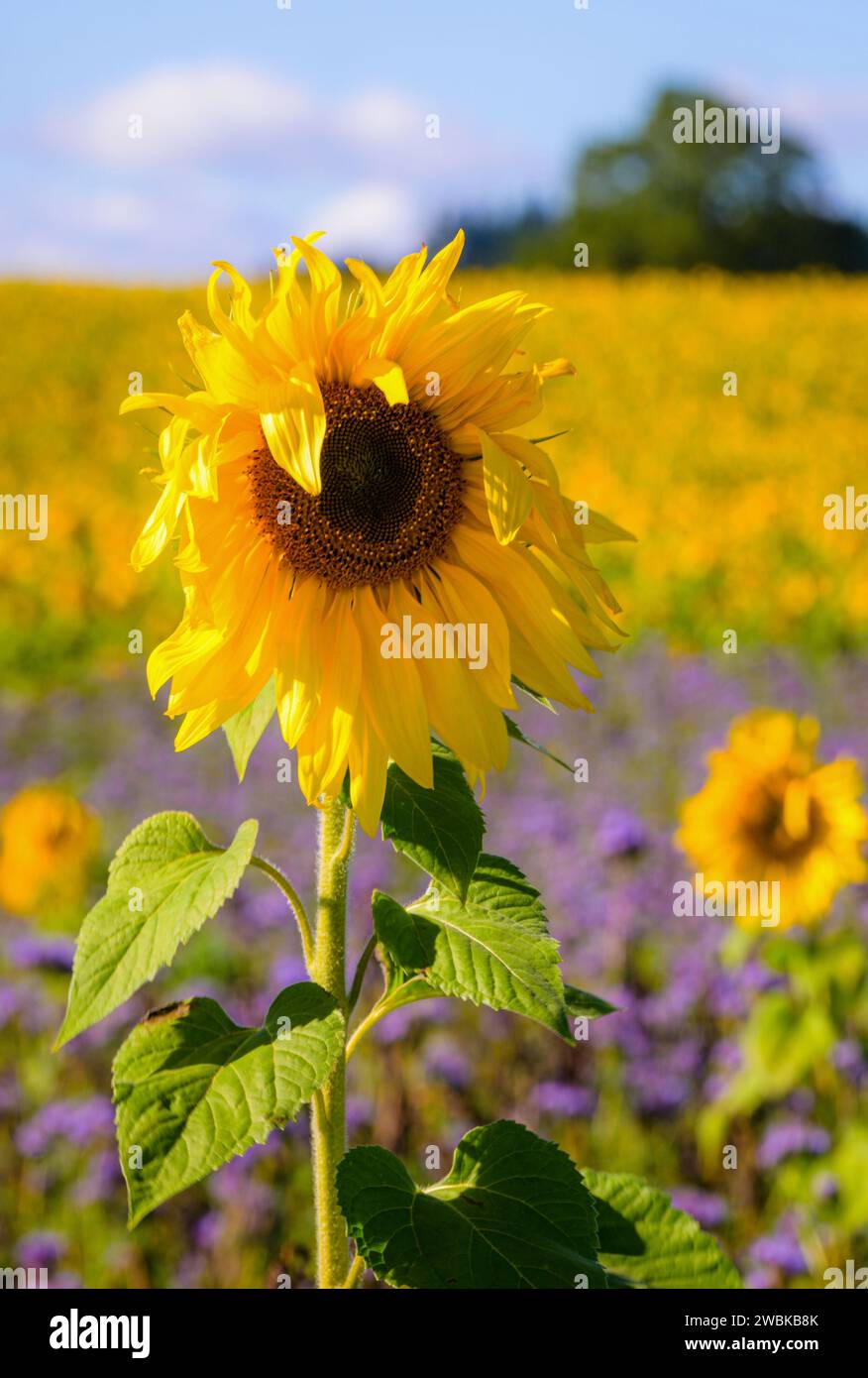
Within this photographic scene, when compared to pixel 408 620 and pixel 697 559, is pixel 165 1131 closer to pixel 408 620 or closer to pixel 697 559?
pixel 408 620

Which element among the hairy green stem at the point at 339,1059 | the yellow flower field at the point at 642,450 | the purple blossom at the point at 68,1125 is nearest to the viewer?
the hairy green stem at the point at 339,1059

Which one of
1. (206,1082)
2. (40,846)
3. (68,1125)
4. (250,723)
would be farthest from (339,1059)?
(40,846)

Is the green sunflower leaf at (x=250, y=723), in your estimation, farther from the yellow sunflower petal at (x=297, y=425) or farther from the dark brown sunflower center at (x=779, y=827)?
the dark brown sunflower center at (x=779, y=827)

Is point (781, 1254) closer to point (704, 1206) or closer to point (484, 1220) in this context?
point (704, 1206)

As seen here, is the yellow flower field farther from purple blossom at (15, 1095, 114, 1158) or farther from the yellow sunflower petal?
purple blossom at (15, 1095, 114, 1158)

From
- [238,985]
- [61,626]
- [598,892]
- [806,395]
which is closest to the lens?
[238,985]

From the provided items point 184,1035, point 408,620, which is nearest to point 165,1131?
point 184,1035

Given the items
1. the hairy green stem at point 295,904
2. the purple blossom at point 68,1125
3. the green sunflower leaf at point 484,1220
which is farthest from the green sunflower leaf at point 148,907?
the purple blossom at point 68,1125
